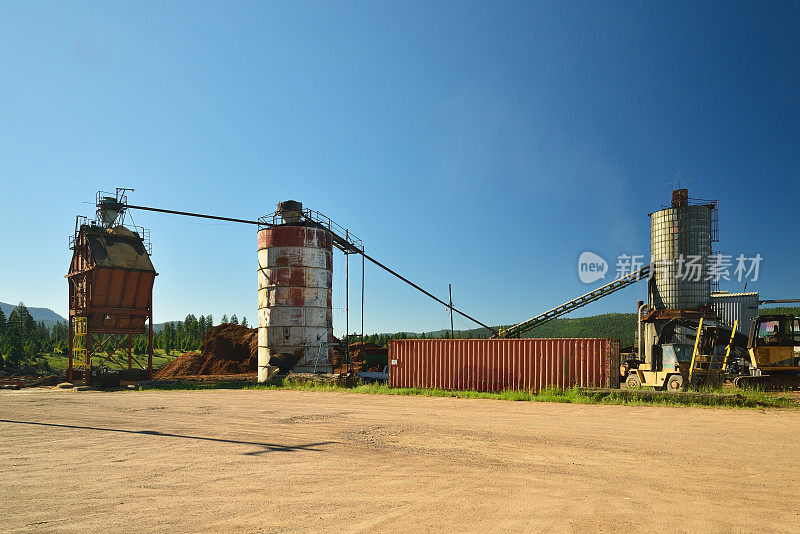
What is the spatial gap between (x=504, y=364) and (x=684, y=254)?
612 inches

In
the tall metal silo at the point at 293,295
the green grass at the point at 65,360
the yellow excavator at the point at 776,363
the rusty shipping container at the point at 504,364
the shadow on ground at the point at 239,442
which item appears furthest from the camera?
the green grass at the point at 65,360

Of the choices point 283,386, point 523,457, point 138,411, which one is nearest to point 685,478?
point 523,457

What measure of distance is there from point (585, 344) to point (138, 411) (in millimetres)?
16248

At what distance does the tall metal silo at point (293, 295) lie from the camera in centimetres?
3081

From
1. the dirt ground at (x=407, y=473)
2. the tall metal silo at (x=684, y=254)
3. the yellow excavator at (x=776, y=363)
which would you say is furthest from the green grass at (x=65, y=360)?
the yellow excavator at (x=776, y=363)

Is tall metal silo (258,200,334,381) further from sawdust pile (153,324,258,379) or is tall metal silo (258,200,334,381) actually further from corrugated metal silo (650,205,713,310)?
corrugated metal silo (650,205,713,310)

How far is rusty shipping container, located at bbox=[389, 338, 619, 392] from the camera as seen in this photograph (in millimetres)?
19828

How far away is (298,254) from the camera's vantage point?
31203 millimetres

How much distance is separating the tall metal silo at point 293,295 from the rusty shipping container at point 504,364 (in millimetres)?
8096

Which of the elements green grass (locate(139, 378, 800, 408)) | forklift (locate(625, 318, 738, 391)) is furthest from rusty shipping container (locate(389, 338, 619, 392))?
forklift (locate(625, 318, 738, 391))

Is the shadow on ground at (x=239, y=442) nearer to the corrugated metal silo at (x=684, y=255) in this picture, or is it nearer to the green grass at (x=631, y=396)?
the green grass at (x=631, y=396)

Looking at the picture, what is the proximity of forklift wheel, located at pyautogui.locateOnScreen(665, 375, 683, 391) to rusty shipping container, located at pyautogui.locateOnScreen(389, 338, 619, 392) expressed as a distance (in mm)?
1957

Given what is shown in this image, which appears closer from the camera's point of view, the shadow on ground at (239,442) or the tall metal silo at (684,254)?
the shadow on ground at (239,442)

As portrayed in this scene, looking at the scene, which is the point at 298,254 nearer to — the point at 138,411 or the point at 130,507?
the point at 138,411
